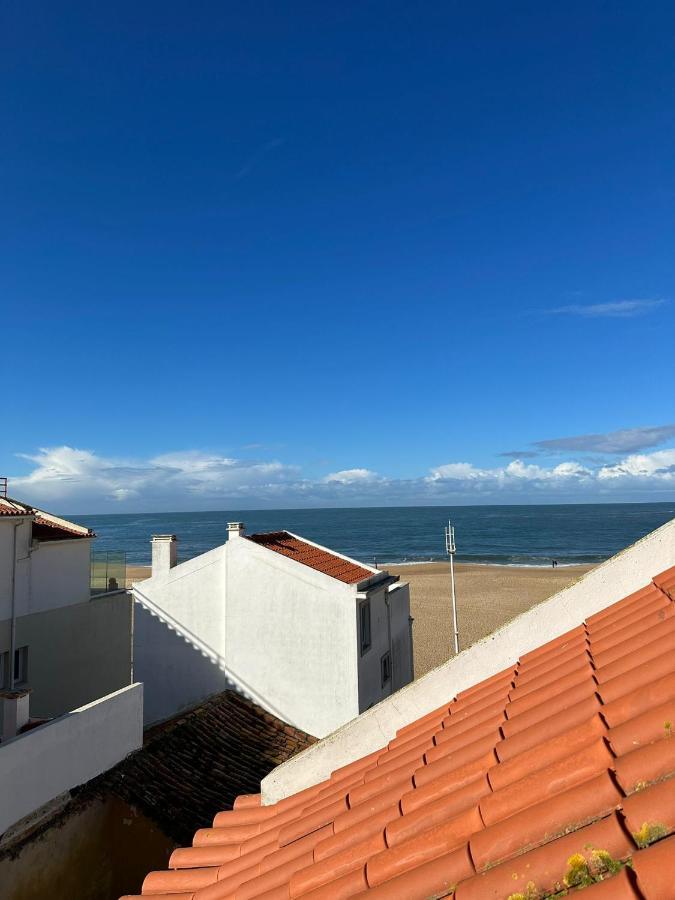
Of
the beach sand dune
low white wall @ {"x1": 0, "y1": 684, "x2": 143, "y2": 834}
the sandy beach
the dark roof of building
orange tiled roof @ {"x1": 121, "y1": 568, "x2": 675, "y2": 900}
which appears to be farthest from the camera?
the sandy beach

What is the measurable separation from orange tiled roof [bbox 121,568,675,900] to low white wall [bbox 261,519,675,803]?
0.21 meters

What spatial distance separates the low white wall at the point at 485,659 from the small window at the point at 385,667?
1373 centimetres

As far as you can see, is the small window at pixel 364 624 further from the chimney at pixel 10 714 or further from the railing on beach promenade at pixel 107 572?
the railing on beach promenade at pixel 107 572

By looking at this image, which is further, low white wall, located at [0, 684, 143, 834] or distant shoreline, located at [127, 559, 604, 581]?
distant shoreline, located at [127, 559, 604, 581]

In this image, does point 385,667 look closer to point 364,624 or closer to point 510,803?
point 364,624

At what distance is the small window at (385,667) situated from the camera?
1795cm

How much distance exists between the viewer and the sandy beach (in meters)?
35.9

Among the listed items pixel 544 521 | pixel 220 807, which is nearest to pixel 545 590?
pixel 220 807

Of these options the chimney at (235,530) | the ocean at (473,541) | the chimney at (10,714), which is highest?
the chimney at (235,530)

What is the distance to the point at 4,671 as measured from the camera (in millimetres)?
15586

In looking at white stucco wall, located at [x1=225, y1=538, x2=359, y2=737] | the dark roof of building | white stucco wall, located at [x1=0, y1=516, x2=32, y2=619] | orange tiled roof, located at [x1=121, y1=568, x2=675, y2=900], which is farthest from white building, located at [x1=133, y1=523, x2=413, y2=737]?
orange tiled roof, located at [x1=121, y1=568, x2=675, y2=900]

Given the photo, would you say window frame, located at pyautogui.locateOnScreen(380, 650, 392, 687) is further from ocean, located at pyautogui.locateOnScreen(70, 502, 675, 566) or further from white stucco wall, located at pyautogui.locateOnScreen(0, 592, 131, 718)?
ocean, located at pyautogui.locateOnScreen(70, 502, 675, 566)

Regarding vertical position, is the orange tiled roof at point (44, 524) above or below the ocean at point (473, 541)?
above

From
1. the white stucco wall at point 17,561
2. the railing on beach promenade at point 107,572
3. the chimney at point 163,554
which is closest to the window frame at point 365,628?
the chimney at point 163,554
